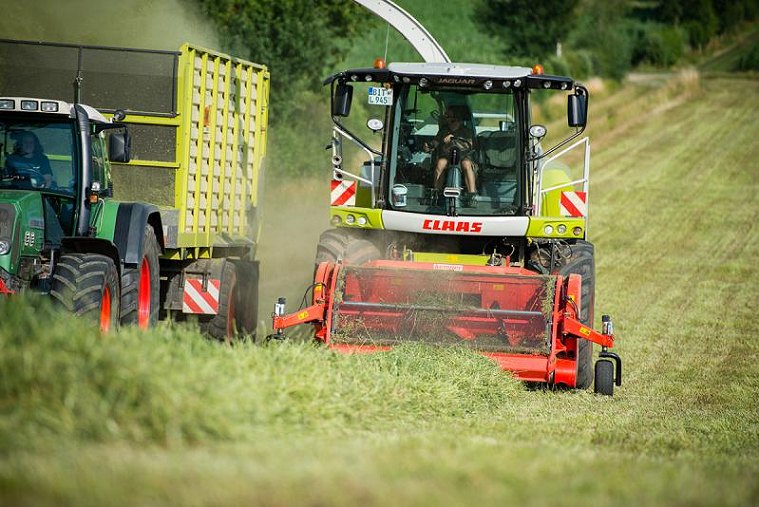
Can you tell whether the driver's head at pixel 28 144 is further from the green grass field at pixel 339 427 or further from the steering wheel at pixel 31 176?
the green grass field at pixel 339 427

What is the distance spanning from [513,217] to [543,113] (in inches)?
916

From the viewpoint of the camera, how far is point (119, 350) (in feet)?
19.3

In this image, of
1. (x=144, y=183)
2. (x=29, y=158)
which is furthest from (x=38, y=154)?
(x=144, y=183)

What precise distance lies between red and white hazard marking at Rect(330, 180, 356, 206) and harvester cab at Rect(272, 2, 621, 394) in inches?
0.5

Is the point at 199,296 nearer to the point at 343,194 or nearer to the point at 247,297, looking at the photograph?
the point at 247,297

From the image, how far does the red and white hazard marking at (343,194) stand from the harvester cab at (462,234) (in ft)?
0.04

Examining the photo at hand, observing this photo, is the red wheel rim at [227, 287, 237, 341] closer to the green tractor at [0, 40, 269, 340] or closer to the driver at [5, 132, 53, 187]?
the green tractor at [0, 40, 269, 340]

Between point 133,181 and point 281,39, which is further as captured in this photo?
point 281,39

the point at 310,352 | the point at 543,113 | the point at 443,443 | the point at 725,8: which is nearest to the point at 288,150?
the point at 543,113

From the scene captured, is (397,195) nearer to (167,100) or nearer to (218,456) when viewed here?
(167,100)

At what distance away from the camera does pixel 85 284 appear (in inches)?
336

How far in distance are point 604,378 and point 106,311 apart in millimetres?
4096

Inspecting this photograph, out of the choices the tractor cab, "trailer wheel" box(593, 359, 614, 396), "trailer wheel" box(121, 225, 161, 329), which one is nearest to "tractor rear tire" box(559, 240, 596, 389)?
"trailer wheel" box(593, 359, 614, 396)

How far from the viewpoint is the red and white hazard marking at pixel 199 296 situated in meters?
11.9
